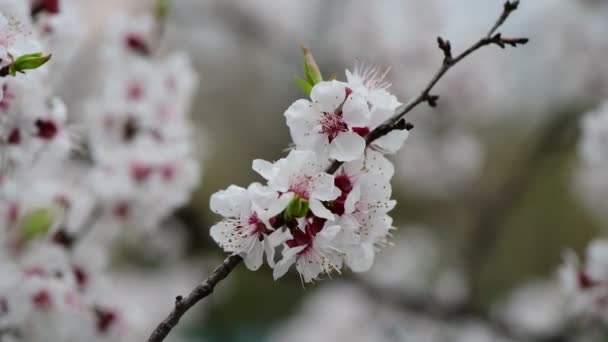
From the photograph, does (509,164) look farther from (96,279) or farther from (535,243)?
(96,279)

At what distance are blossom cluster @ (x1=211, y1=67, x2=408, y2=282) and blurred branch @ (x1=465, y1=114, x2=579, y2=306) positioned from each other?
7.75ft

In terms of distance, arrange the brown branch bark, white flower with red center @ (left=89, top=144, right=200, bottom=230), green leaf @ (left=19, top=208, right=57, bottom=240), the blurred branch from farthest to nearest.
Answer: the blurred branch < white flower with red center @ (left=89, top=144, right=200, bottom=230) < green leaf @ (left=19, top=208, right=57, bottom=240) < the brown branch bark

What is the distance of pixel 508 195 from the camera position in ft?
11.4

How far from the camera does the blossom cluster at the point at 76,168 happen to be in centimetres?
125

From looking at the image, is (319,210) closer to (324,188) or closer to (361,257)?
(324,188)

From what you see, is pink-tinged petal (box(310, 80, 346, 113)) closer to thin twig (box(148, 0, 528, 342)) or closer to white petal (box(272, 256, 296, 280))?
thin twig (box(148, 0, 528, 342))

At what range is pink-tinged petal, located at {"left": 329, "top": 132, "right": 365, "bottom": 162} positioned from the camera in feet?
2.91

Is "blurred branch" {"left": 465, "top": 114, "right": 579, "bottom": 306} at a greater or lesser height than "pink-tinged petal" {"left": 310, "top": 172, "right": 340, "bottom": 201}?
greater

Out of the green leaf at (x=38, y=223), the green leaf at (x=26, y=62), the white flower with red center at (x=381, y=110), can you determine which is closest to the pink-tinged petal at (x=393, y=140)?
the white flower with red center at (x=381, y=110)

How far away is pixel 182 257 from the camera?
3.74 metres

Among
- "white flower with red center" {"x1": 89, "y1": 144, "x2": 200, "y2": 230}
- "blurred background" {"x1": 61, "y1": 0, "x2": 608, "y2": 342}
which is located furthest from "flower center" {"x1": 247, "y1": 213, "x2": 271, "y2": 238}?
"blurred background" {"x1": 61, "y1": 0, "x2": 608, "y2": 342}

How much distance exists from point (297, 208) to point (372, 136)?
14 centimetres

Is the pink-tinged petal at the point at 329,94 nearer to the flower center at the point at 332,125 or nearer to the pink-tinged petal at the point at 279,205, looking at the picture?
the flower center at the point at 332,125

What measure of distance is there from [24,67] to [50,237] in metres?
0.78
